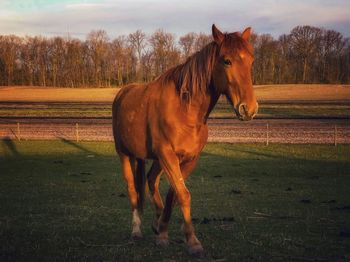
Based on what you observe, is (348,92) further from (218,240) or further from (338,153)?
(218,240)

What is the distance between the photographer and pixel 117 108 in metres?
7.85

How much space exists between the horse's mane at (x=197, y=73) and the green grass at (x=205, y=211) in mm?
2251

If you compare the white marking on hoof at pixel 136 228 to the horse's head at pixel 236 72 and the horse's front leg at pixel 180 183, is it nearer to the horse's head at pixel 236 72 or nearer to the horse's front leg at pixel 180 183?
the horse's front leg at pixel 180 183

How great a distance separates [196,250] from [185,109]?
74.9 inches

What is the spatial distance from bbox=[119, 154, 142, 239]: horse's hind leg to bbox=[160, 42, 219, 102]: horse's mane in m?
1.97

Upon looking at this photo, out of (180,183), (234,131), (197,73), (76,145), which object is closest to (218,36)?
(197,73)

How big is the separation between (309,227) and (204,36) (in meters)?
90.0

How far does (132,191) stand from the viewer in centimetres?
751

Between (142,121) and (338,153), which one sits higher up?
(142,121)

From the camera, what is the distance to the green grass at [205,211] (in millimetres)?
6360

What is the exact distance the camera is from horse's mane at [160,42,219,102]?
580 centimetres

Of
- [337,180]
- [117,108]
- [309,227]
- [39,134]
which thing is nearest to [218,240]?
[309,227]

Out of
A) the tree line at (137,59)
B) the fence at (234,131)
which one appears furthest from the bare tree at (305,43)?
the fence at (234,131)

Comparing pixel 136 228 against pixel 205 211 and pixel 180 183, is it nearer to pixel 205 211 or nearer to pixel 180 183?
pixel 180 183
